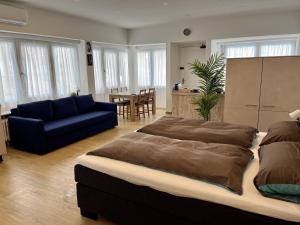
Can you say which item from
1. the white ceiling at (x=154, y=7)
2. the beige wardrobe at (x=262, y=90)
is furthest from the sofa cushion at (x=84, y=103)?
the beige wardrobe at (x=262, y=90)

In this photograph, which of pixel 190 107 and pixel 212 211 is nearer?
pixel 212 211

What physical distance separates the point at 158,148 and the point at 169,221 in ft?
2.19

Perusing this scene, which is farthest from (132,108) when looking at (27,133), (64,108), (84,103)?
(27,133)

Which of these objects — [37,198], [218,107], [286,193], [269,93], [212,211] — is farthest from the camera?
[218,107]

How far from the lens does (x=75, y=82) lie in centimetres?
620

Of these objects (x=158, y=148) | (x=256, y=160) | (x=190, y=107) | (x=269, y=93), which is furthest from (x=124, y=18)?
(x=256, y=160)

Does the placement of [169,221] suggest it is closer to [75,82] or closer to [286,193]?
[286,193]

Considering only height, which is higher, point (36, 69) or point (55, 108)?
point (36, 69)

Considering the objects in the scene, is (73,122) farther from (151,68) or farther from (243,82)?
(151,68)

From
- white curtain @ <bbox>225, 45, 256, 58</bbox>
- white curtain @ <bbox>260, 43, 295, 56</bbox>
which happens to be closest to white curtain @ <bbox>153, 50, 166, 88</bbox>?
white curtain @ <bbox>225, 45, 256, 58</bbox>

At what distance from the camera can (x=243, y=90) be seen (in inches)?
165

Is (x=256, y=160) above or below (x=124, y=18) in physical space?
below

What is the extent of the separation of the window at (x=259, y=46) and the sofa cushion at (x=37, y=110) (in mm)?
4540

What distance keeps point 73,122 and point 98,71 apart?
2789 mm
